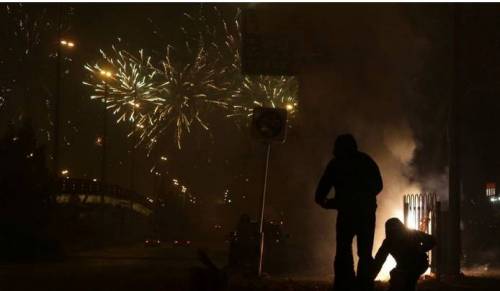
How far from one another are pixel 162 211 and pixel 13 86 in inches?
730

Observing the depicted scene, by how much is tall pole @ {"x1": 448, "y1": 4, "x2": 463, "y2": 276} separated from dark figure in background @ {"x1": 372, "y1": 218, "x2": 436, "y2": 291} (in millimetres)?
6917

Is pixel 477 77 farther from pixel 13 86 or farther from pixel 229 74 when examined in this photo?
pixel 13 86

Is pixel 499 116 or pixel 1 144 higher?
pixel 499 116

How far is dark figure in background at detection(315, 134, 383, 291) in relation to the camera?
7578 millimetres

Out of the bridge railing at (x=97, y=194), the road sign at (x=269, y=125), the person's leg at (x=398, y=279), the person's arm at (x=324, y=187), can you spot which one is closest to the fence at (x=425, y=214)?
the road sign at (x=269, y=125)

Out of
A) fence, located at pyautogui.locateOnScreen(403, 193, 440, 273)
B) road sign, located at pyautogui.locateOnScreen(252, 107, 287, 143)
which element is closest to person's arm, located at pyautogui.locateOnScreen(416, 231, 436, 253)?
road sign, located at pyautogui.locateOnScreen(252, 107, 287, 143)

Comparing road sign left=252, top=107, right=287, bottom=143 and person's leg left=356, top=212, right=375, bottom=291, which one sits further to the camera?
road sign left=252, top=107, right=287, bottom=143

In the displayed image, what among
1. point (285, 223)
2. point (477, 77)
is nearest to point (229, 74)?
point (285, 223)

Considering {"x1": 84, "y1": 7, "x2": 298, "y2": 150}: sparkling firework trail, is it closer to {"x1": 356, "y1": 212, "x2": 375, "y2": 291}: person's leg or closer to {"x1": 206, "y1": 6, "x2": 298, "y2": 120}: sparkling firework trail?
{"x1": 206, "y1": 6, "x2": 298, "y2": 120}: sparkling firework trail

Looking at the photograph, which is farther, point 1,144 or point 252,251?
point 1,144

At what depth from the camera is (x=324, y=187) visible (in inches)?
302

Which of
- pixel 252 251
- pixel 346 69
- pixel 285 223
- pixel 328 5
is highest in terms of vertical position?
pixel 328 5

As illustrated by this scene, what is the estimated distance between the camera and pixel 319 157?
23.9m

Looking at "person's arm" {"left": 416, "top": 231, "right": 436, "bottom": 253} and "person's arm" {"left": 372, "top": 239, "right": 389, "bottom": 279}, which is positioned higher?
"person's arm" {"left": 416, "top": 231, "right": 436, "bottom": 253}
